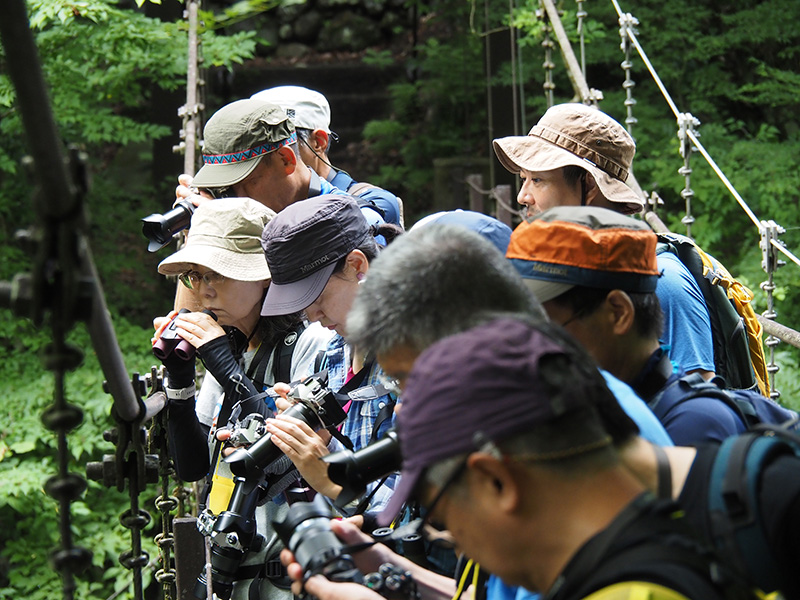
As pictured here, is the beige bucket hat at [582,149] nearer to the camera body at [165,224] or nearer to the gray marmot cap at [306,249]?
the gray marmot cap at [306,249]

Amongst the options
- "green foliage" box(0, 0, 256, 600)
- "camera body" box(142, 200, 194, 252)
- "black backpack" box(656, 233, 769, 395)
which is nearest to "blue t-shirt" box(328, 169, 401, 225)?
"camera body" box(142, 200, 194, 252)

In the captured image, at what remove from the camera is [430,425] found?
1205 mm

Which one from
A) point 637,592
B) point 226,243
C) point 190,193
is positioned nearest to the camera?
point 637,592

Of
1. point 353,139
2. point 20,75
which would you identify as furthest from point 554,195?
point 353,139

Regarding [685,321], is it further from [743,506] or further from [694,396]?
[743,506]

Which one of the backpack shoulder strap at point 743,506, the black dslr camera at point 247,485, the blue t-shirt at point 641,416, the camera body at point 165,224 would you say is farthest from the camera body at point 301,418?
the backpack shoulder strap at point 743,506

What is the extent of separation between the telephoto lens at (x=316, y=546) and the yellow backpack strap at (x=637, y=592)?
52cm

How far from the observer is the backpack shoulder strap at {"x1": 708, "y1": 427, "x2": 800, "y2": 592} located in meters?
1.22

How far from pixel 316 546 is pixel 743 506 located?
2.19ft

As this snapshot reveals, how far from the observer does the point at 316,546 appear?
152cm

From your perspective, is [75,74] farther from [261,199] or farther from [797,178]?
[797,178]

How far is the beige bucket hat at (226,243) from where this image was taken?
2955 mm

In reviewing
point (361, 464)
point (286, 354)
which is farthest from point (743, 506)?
point (286, 354)

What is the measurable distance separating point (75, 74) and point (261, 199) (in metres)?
3.50
